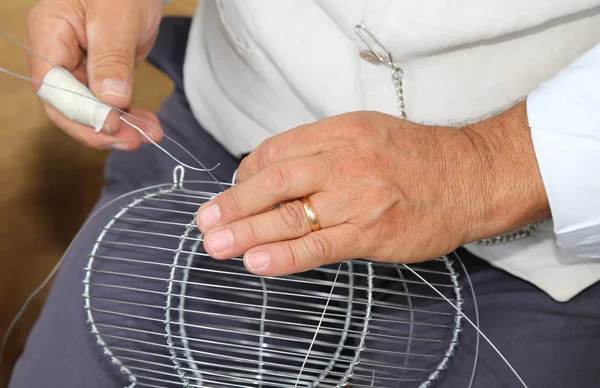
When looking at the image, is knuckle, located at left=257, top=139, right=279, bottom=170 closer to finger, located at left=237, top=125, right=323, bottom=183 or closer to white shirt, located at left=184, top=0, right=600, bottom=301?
finger, located at left=237, top=125, right=323, bottom=183

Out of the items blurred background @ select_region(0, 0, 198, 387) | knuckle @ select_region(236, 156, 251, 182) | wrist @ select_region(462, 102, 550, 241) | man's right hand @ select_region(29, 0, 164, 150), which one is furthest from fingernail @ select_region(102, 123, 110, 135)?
blurred background @ select_region(0, 0, 198, 387)

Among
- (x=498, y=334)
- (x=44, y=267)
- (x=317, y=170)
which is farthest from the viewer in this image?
(x=44, y=267)

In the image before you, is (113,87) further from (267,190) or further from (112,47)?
(267,190)

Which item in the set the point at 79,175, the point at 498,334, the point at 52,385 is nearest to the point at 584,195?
the point at 498,334

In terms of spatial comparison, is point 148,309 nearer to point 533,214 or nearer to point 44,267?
point 533,214

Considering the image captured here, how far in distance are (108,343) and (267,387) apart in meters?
0.18

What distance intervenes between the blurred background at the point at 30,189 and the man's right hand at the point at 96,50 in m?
0.57

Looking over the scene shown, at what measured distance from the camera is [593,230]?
559 millimetres

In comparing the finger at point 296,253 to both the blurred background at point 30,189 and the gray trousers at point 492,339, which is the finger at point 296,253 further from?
the blurred background at point 30,189

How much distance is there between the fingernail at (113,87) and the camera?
593mm

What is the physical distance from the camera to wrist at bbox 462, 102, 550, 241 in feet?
1.83

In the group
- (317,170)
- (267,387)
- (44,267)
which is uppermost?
(317,170)

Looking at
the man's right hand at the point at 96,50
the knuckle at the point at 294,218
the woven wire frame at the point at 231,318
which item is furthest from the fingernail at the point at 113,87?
the knuckle at the point at 294,218

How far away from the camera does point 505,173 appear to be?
21.9 inches
